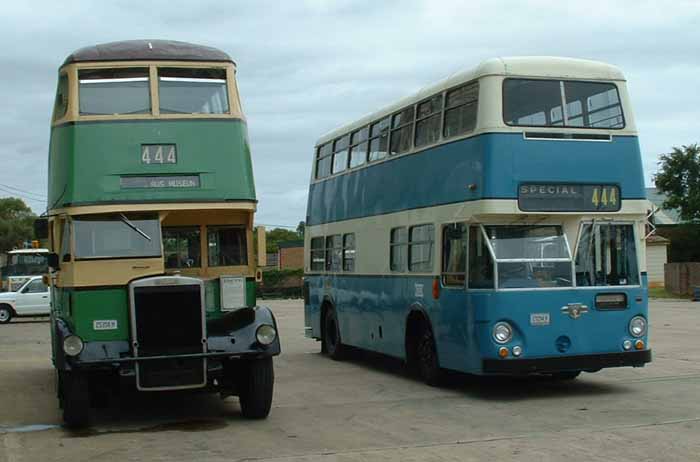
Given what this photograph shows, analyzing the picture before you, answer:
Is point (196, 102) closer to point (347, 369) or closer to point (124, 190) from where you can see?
point (124, 190)

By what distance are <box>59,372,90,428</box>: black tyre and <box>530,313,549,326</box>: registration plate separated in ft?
18.5

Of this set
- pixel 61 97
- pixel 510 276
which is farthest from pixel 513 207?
pixel 61 97

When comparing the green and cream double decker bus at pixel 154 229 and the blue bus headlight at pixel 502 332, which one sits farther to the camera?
the blue bus headlight at pixel 502 332

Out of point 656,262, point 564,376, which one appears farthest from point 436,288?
point 656,262

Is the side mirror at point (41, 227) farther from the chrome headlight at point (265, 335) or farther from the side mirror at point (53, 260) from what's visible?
the chrome headlight at point (265, 335)

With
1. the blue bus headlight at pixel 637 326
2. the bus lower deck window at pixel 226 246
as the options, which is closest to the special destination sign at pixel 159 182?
the bus lower deck window at pixel 226 246

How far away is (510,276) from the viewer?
13.1 meters

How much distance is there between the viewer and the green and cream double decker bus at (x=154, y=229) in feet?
37.5

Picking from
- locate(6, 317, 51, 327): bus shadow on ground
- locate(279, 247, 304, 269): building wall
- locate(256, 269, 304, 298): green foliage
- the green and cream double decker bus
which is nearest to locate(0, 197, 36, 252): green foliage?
locate(279, 247, 304, 269): building wall

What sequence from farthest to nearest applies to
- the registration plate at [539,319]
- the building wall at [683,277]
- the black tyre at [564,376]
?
the building wall at [683,277]
the black tyre at [564,376]
the registration plate at [539,319]

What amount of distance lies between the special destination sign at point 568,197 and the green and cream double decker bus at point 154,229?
361 centimetres

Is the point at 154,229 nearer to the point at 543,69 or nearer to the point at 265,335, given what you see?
the point at 265,335

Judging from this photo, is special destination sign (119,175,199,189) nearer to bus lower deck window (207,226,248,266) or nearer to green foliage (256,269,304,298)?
bus lower deck window (207,226,248,266)

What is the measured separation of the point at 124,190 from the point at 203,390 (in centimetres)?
251
